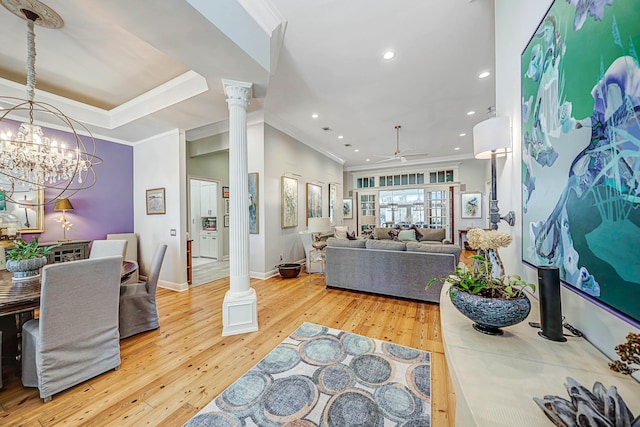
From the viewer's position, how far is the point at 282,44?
257 centimetres

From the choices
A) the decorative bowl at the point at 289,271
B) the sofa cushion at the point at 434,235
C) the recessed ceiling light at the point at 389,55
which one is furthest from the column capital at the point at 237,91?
the sofa cushion at the point at 434,235

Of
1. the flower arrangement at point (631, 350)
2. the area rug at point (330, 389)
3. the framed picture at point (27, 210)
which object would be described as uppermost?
the framed picture at point (27, 210)

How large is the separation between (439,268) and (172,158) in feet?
15.1

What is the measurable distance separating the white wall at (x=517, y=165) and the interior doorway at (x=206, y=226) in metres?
5.51

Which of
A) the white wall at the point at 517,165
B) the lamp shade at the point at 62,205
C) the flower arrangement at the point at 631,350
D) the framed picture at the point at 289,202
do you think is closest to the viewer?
the flower arrangement at the point at 631,350

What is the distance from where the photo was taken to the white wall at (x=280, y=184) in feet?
15.7

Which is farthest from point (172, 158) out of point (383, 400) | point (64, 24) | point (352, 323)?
point (383, 400)

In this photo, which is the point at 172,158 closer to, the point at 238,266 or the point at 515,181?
the point at 238,266

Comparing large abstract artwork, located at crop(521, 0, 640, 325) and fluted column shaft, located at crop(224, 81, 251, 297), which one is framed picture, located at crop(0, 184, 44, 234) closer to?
fluted column shaft, located at crop(224, 81, 251, 297)

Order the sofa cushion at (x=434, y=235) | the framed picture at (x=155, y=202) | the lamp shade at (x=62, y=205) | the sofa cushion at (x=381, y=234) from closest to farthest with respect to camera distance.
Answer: the lamp shade at (x=62, y=205) < the framed picture at (x=155, y=202) < the sofa cushion at (x=434, y=235) < the sofa cushion at (x=381, y=234)

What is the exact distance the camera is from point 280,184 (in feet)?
16.9

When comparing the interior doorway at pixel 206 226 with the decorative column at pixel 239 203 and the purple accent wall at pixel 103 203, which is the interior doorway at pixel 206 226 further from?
the decorative column at pixel 239 203

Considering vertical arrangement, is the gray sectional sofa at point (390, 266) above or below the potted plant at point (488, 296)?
below

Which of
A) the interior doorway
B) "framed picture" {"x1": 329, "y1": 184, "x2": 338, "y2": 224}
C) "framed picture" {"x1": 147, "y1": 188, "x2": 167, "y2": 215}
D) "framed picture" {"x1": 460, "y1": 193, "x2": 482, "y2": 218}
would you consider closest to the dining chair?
"framed picture" {"x1": 147, "y1": 188, "x2": 167, "y2": 215}
